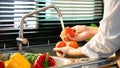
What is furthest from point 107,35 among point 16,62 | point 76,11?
point 76,11

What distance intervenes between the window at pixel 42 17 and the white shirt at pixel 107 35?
0.65 meters

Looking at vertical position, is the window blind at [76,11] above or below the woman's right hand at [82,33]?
above

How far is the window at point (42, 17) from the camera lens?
1.61 metres

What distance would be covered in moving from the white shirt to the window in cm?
65

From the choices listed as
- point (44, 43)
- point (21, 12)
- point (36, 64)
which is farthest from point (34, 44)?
point (36, 64)

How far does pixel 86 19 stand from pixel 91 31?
0.55 metres

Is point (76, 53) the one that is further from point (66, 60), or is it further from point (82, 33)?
point (82, 33)

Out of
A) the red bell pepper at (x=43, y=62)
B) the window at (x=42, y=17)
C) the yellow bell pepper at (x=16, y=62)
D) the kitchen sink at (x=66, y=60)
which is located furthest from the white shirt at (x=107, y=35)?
the window at (x=42, y=17)

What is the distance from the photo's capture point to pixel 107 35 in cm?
106

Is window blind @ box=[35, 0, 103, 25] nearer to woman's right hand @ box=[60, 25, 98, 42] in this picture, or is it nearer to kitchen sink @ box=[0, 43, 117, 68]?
kitchen sink @ box=[0, 43, 117, 68]

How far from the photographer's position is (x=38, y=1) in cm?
175

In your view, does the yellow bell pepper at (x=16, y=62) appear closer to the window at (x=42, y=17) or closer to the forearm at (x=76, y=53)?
the forearm at (x=76, y=53)

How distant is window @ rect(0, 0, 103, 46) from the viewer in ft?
5.29

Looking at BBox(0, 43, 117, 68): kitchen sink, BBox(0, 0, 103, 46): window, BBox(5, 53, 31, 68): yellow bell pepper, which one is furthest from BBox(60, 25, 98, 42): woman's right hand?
BBox(5, 53, 31, 68): yellow bell pepper
